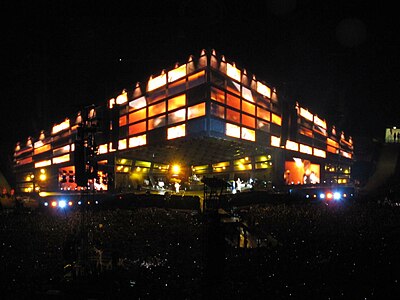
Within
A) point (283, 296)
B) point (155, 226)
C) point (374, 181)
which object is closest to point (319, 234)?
point (283, 296)

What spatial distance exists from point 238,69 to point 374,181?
68.6 feet

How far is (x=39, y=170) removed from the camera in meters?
60.6

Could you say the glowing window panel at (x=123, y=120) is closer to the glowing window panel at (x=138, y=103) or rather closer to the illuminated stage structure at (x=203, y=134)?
the illuminated stage structure at (x=203, y=134)

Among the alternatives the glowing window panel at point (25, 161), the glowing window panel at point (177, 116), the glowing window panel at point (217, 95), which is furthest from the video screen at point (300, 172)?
the glowing window panel at point (25, 161)

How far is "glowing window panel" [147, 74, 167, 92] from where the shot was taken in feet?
115

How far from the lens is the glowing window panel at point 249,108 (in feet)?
112

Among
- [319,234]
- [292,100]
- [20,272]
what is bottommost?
[20,272]

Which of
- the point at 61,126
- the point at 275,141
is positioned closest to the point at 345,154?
the point at 275,141

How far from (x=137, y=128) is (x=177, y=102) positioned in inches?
309

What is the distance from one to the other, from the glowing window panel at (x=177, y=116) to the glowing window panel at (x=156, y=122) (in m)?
1.20

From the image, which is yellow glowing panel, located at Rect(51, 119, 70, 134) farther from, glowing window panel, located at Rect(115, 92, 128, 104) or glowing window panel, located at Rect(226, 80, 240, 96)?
glowing window panel, located at Rect(226, 80, 240, 96)

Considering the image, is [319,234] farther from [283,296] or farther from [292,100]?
[292,100]

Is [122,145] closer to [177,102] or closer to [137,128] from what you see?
[137,128]

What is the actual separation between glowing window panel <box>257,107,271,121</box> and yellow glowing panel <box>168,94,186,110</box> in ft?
31.1
